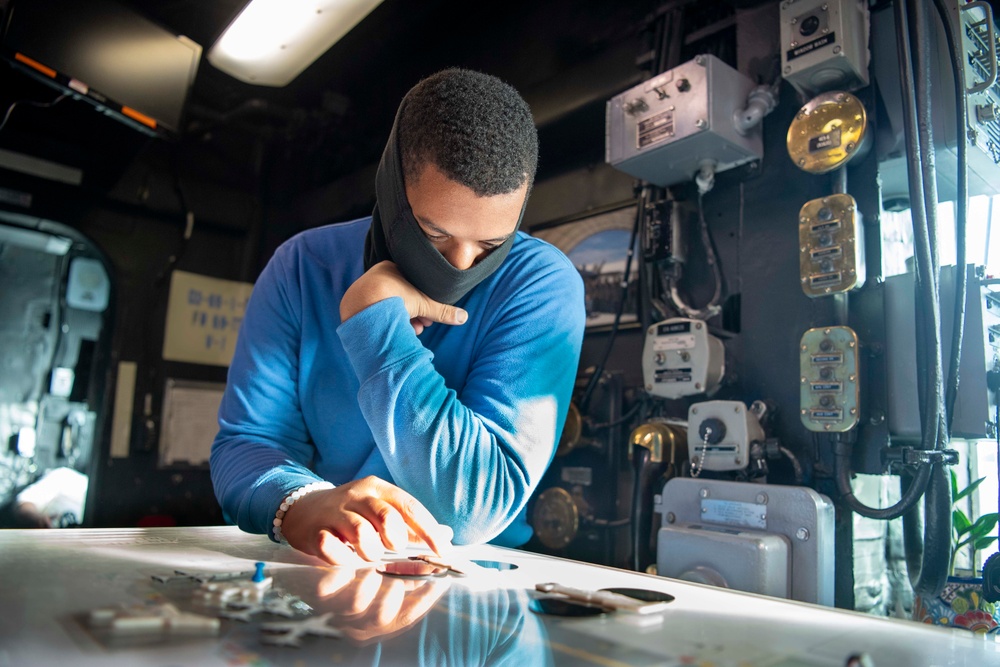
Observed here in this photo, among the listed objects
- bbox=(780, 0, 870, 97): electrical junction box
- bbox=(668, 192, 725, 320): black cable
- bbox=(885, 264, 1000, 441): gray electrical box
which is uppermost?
bbox=(780, 0, 870, 97): electrical junction box

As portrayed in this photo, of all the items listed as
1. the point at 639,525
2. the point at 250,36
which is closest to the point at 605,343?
the point at 639,525

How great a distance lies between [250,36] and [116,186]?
1149 mm

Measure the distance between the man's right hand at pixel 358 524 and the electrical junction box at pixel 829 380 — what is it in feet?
2.90

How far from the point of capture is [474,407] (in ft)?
3.77

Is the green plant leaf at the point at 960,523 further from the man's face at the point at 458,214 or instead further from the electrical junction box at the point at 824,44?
the man's face at the point at 458,214

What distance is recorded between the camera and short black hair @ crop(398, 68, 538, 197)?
1032mm

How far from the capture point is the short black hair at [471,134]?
3.39 ft

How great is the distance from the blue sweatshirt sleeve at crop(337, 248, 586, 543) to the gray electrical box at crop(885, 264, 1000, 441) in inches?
27.5

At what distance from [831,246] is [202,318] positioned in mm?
3113

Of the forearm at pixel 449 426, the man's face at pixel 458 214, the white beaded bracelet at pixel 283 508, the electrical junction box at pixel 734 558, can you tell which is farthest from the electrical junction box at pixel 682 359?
the white beaded bracelet at pixel 283 508

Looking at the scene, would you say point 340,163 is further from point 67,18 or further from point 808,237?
point 808,237

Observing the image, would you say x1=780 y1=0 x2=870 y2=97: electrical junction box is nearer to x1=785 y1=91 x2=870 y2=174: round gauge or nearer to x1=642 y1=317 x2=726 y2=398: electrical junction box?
x1=785 y1=91 x2=870 y2=174: round gauge

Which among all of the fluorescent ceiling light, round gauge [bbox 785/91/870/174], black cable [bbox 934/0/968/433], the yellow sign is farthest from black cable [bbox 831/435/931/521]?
the yellow sign

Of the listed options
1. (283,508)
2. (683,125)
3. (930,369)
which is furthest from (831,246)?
(283,508)
